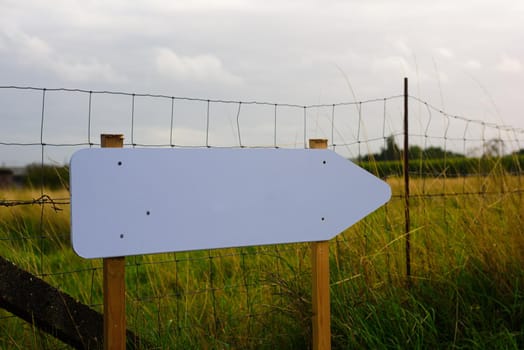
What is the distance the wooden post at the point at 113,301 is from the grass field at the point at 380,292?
68 centimetres

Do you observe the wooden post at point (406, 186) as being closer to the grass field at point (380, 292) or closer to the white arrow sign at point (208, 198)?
the grass field at point (380, 292)

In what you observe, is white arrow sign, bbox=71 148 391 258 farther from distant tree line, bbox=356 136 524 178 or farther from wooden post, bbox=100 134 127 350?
distant tree line, bbox=356 136 524 178

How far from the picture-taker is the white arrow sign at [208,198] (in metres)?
2.36

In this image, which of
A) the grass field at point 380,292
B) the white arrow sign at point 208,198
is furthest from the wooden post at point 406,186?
the white arrow sign at point 208,198

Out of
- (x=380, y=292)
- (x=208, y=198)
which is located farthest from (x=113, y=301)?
(x=380, y=292)

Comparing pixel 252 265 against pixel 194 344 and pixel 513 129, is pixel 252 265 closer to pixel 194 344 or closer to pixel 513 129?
pixel 194 344

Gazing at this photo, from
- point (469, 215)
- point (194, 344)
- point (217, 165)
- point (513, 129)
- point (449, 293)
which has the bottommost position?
point (194, 344)

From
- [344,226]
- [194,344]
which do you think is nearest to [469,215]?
[344,226]

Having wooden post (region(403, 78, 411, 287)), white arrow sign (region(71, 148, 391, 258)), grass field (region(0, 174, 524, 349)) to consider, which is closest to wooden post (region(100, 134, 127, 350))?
white arrow sign (region(71, 148, 391, 258))

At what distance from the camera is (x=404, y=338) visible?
10.5ft

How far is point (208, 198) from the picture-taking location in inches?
101

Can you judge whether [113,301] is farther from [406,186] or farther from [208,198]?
[406,186]

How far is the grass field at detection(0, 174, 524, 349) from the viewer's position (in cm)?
330

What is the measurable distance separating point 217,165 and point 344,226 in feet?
2.31
